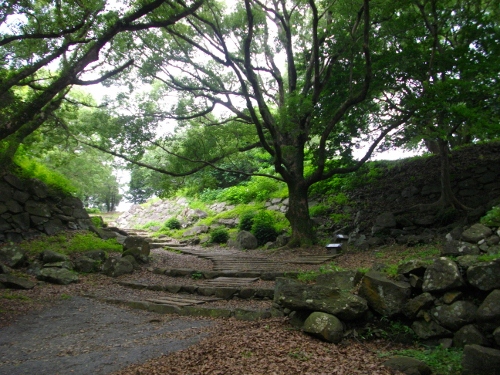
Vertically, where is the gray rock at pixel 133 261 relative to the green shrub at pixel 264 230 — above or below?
below

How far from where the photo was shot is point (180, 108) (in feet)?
41.0

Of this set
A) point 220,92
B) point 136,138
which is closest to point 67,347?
point 136,138

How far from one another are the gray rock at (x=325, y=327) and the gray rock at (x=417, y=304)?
2.94ft

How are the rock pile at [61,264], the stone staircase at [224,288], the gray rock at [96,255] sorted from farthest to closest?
the gray rock at [96,255] < the rock pile at [61,264] < the stone staircase at [224,288]

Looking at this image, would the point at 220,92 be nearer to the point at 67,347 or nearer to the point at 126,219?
the point at 67,347

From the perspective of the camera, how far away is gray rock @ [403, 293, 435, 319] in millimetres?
4422

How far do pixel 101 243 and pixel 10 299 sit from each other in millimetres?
4472

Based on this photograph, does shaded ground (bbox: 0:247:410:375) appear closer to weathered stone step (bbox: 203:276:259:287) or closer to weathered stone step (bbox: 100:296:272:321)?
weathered stone step (bbox: 100:296:272:321)

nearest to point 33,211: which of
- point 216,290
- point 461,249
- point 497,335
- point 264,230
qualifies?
point 216,290

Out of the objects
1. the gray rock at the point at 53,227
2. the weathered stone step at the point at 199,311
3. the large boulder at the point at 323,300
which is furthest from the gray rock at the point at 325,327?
the gray rock at the point at 53,227

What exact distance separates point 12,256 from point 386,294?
9.00m

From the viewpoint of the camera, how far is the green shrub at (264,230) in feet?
46.5

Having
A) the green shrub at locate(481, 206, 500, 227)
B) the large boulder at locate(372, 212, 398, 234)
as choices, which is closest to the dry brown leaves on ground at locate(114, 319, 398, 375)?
the green shrub at locate(481, 206, 500, 227)

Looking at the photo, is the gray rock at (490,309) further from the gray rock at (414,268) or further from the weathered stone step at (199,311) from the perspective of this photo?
the weathered stone step at (199,311)
